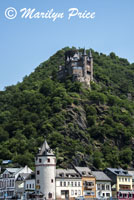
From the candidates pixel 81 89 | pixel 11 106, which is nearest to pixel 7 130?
pixel 11 106

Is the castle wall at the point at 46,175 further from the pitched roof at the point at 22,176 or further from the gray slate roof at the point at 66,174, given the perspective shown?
the pitched roof at the point at 22,176

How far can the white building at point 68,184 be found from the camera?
107 metres

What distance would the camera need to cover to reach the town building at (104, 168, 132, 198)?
11989 centimetres

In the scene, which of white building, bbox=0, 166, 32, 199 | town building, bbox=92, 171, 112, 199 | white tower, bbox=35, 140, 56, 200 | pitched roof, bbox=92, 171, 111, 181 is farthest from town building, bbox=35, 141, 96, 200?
white building, bbox=0, 166, 32, 199

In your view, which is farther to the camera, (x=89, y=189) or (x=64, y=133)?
(x=64, y=133)

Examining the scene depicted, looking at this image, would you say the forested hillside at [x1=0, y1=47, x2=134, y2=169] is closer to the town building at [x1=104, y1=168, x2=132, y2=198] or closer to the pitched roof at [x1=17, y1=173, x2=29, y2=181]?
the town building at [x1=104, y1=168, x2=132, y2=198]

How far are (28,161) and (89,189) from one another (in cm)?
2889

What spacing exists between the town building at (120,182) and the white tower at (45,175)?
70.7 feet

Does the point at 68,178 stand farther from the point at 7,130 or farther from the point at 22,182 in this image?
the point at 7,130

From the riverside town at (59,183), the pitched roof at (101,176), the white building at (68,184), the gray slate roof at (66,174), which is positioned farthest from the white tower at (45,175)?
the pitched roof at (101,176)

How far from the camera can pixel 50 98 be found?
177375 mm

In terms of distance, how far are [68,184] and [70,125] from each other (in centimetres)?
4989

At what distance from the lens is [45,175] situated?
10475cm

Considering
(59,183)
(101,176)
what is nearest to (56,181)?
(59,183)
